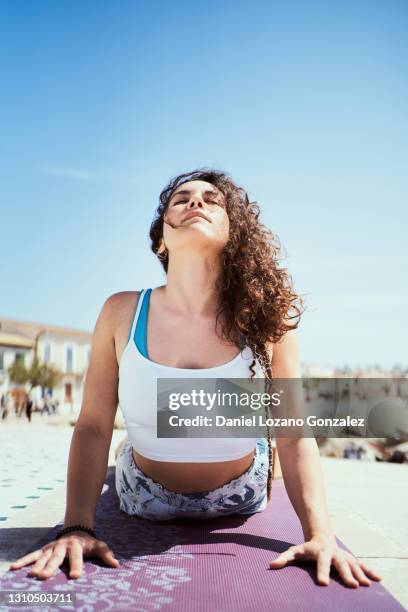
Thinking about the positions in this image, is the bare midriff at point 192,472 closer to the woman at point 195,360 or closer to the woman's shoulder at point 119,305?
the woman at point 195,360

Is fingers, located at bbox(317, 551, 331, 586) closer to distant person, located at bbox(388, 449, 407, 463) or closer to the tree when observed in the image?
distant person, located at bbox(388, 449, 407, 463)

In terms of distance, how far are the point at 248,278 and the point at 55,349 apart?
148ft

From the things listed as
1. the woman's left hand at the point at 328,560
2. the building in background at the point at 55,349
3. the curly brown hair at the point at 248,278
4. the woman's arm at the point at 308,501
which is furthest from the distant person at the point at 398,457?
the building in background at the point at 55,349

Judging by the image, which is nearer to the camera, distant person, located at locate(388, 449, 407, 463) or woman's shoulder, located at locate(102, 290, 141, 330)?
woman's shoulder, located at locate(102, 290, 141, 330)

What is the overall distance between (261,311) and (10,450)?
585cm

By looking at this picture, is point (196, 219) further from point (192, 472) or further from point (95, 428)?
point (192, 472)

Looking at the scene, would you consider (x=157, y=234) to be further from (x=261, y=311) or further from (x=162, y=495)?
(x=162, y=495)

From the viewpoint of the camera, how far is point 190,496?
253 cm

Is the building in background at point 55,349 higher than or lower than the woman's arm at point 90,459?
higher

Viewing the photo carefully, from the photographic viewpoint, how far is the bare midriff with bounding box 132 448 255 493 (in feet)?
7.92

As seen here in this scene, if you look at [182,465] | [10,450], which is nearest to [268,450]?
[182,465]

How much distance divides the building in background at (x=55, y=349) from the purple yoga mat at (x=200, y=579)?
41673mm

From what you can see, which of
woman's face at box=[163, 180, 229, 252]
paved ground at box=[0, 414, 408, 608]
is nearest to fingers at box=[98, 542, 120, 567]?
paved ground at box=[0, 414, 408, 608]

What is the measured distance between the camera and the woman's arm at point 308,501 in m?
1.90
